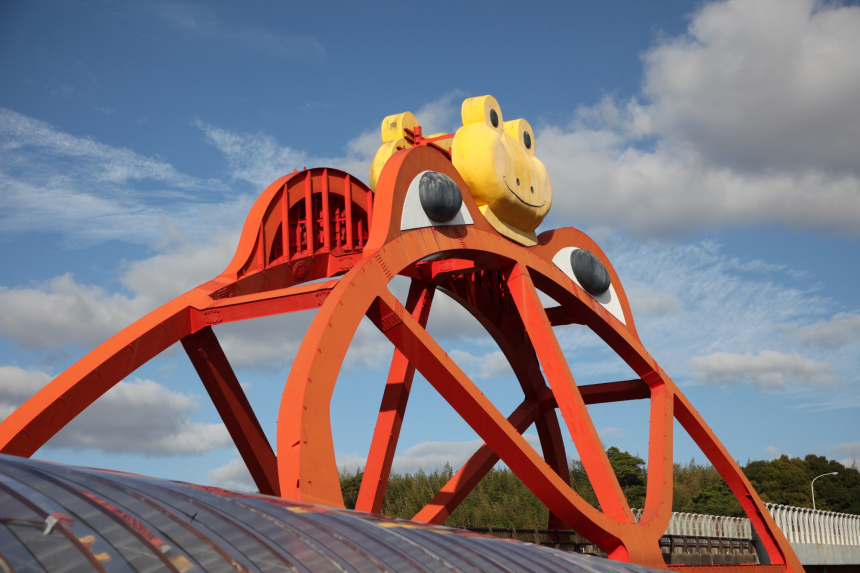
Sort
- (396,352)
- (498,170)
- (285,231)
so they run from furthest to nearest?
1. (396,352)
2. (498,170)
3. (285,231)

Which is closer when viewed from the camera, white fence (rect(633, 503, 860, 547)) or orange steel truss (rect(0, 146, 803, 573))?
orange steel truss (rect(0, 146, 803, 573))

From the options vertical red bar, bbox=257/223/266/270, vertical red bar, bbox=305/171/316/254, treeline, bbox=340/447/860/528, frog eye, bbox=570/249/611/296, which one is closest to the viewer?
vertical red bar, bbox=257/223/266/270

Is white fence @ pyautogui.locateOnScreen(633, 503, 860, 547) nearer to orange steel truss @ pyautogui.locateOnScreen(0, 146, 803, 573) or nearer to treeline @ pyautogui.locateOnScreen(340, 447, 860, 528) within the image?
orange steel truss @ pyautogui.locateOnScreen(0, 146, 803, 573)

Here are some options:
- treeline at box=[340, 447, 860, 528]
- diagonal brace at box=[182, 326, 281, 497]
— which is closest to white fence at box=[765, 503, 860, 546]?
treeline at box=[340, 447, 860, 528]

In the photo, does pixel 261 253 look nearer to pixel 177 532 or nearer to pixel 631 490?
pixel 177 532

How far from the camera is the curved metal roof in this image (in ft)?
14.1

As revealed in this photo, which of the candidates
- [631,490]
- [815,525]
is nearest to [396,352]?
[815,525]

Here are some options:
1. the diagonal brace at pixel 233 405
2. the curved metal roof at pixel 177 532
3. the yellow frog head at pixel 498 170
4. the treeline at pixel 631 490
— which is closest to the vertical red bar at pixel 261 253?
the diagonal brace at pixel 233 405

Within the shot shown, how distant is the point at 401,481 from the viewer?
1483 inches

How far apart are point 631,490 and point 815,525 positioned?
1866cm

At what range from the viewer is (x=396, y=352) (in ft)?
60.8

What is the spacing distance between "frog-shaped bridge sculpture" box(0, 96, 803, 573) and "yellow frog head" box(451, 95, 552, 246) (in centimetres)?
5

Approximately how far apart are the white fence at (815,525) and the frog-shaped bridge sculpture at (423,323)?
4.27m

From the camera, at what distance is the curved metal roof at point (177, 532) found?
431 cm
